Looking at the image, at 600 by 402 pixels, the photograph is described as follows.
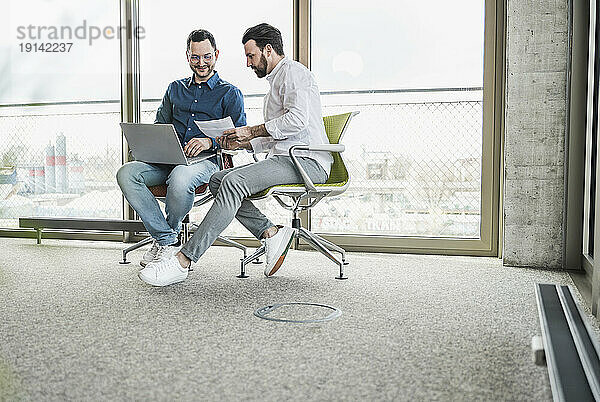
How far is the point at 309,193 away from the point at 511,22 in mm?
1460

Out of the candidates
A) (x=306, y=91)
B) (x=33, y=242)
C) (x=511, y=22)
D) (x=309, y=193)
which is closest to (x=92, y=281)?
(x=309, y=193)

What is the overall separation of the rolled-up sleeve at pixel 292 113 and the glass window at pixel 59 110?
1916mm

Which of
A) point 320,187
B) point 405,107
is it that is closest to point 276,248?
point 320,187

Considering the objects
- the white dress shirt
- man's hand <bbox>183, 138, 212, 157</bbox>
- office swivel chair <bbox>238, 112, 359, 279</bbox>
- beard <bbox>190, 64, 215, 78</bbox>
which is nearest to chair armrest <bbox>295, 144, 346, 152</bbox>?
office swivel chair <bbox>238, 112, 359, 279</bbox>

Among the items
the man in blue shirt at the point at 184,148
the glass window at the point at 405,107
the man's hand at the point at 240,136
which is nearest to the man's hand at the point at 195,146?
the man in blue shirt at the point at 184,148

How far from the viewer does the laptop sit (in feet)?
9.55

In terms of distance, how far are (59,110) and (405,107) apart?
2472 mm

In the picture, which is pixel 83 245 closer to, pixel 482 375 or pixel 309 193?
pixel 309 193

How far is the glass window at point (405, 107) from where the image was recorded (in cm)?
376

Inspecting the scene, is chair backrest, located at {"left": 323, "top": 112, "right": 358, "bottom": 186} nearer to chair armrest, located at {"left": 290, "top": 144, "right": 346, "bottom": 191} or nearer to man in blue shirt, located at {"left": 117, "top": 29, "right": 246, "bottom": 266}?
chair armrest, located at {"left": 290, "top": 144, "right": 346, "bottom": 191}

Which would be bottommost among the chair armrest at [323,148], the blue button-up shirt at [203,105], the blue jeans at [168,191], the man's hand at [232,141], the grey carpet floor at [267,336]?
the grey carpet floor at [267,336]

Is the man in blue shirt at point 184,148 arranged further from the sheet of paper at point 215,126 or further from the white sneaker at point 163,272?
the white sneaker at point 163,272

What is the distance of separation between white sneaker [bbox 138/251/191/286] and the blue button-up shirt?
0.88 meters

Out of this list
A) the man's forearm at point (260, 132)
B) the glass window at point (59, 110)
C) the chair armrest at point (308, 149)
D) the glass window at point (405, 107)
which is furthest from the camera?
the glass window at point (59, 110)
